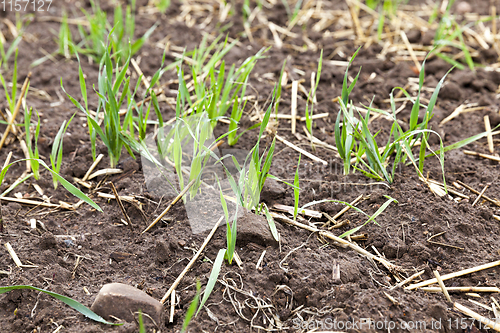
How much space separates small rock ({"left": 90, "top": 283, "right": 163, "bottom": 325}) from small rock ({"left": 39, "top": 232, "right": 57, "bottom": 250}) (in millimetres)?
328

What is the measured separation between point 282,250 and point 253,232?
0.12m

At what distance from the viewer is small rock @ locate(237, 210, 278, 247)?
1.46 metres

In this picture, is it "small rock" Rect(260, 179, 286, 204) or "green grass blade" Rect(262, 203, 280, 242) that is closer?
"green grass blade" Rect(262, 203, 280, 242)

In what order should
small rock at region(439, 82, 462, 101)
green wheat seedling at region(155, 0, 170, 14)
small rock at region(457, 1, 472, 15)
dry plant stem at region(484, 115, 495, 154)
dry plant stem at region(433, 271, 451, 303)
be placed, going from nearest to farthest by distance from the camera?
dry plant stem at region(433, 271, 451, 303), dry plant stem at region(484, 115, 495, 154), small rock at region(439, 82, 462, 101), green wheat seedling at region(155, 0, 170, 14), small rock at region(457, 1, 472, 15)

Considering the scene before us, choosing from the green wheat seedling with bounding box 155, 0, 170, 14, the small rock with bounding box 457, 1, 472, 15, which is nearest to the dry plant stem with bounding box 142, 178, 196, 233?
the green wheat seedling with bounding box 155, 0, 170, 14

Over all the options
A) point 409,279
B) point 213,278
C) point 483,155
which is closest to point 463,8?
point 483,155

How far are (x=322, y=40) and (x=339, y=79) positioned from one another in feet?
1.66

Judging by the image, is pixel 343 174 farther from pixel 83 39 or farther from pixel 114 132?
pixel 83 39

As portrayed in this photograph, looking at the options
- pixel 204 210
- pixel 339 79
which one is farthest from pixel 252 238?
pixel 339 79

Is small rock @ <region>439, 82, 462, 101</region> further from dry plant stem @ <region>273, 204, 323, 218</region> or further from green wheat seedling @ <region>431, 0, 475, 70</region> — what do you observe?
dry plant stem @ <region>273, 204, 323, 218</region>

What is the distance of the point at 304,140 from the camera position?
2008mm

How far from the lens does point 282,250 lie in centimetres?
145

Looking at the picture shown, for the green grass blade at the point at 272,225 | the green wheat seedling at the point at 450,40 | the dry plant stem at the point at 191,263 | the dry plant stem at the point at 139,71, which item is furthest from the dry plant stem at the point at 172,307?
the green wheat seedling at the point at 450,40

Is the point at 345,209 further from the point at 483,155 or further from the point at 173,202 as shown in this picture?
the point at 483,155
